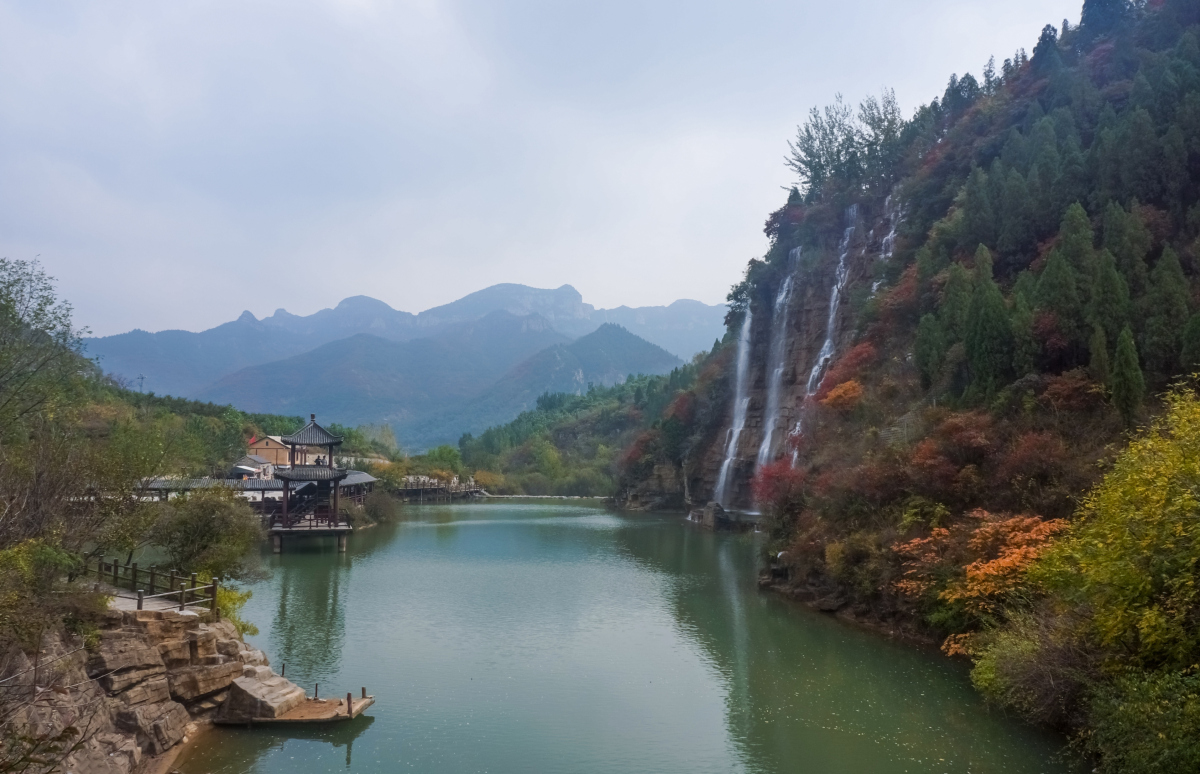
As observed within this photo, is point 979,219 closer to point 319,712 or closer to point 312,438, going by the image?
point 319,712

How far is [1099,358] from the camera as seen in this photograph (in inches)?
707

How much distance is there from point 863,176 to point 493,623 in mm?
37345

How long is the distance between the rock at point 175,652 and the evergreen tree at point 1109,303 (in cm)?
1984

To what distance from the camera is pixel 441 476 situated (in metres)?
72.3

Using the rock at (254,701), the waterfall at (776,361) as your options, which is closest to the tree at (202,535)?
the rock at (254,701)

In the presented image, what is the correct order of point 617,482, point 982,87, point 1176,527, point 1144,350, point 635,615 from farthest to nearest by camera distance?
point 617,482 → point 982,87 → point 635,615 → point 1144,350 → point 1176,527

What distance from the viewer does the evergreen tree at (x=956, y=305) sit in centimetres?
2377

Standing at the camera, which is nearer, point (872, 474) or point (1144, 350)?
point (1144, 350)

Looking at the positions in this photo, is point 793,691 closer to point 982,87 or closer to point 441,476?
point 982,87

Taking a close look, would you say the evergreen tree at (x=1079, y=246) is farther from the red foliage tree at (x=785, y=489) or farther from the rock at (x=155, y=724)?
the rock at (x=155, y=724)

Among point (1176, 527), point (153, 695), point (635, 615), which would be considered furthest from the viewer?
point (635, 615)

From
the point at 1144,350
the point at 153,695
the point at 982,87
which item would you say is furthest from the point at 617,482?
the point at 153,695

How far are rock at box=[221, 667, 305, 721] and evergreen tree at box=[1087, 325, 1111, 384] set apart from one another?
57.7 feet

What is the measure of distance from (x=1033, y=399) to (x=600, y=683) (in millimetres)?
11959
